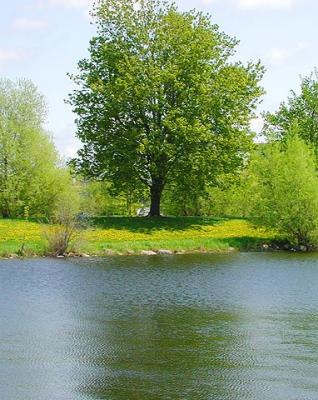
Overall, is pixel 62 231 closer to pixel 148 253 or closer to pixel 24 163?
pixel 148 253

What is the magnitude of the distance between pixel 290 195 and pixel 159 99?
584 inches

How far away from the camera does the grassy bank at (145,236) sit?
4803 centimetres

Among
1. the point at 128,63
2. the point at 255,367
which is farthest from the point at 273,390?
the point at 128,63

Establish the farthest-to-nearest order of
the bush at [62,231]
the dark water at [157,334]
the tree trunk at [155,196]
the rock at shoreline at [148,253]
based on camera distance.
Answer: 1. the tree trunk at [155,196]
2. the rock at shoreline at [148,253]
3. the bush at [62,231]
4. the dark water at [157,334]

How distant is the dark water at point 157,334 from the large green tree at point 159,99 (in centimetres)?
2263

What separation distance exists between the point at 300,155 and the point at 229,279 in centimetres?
2330

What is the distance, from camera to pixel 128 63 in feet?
191

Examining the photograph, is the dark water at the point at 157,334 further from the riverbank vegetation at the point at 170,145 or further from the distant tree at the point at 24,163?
the distant tree at the point at 24,163

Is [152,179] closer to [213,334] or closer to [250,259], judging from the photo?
[250,259]

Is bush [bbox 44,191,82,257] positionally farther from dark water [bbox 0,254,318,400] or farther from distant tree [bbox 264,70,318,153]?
distant tree [bbox 264,70,318,153]

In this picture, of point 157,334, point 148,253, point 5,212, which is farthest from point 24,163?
point 157,334

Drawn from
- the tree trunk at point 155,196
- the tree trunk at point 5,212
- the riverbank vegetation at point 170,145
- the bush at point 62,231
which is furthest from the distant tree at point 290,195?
the tree trunk at point 5,212

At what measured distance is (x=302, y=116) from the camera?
8231 centimetres

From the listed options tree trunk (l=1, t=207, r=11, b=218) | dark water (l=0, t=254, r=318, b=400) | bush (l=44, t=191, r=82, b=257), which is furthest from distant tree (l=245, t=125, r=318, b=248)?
tree trunk (l=1, t=207, r=11, b=218)
